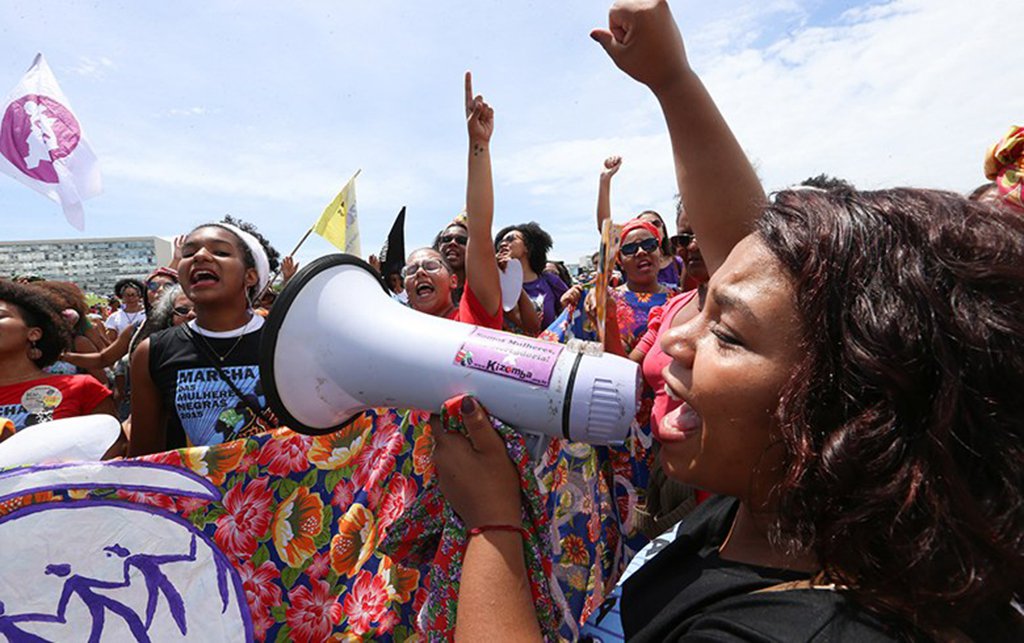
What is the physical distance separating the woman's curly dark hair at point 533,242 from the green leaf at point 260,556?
4108 mm

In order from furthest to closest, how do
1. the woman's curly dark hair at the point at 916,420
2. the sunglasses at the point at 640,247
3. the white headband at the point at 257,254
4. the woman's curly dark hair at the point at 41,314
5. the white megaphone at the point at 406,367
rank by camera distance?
1. the sunglasses at the point at 640,247
2. the woman's curly dark hair at the point at 41,314
3. the white headband at the point at 257,254
4. the white megaphone at the point at 406,367
5. the woman's curly dark hair at the point at 916,420

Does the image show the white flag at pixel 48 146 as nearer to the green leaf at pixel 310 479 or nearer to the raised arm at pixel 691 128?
the green leaf at pixel 310 479

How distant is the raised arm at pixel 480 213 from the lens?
2553mm

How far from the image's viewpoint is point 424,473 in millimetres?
1851

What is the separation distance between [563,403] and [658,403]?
0.66ft

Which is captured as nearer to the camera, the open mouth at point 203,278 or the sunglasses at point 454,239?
the open mouth at point 203,278

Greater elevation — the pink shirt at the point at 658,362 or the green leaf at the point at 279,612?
the pink shirt at the point at 658,362

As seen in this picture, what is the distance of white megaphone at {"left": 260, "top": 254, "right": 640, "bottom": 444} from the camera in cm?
122

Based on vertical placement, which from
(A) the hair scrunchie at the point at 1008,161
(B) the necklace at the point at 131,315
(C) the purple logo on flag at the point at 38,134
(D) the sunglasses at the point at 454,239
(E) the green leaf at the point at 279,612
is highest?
(C) the purple logo on flag at the point at 38,134

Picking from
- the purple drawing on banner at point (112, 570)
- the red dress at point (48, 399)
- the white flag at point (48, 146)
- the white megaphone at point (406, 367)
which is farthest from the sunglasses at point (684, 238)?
the white flag at point (48, 146)

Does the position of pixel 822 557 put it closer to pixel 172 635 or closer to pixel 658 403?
pixel 658 403

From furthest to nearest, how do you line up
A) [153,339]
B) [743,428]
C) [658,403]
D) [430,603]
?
1. [153,339]
2. [430,603]
3. [658,403]
4. [743,428]

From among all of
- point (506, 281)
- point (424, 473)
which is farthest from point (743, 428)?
point (506, 281)

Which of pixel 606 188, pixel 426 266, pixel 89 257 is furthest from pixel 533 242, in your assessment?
pixel 89 257
